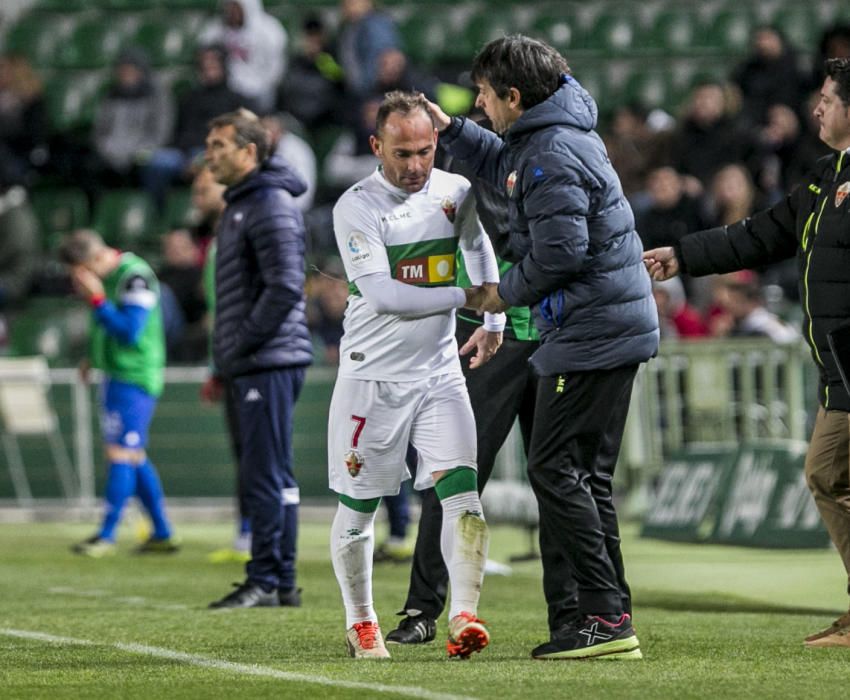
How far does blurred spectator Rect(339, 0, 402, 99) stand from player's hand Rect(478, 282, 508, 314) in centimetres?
1279

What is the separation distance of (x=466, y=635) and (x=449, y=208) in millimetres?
1583

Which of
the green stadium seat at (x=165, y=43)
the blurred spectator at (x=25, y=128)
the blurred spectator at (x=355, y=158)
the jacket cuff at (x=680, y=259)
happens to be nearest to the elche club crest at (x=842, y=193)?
the jacket cuff at (x=680, y=259)

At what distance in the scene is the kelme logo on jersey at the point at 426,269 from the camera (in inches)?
267

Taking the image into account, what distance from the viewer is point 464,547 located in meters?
6.59

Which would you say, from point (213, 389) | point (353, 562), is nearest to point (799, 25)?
point (213, 389)

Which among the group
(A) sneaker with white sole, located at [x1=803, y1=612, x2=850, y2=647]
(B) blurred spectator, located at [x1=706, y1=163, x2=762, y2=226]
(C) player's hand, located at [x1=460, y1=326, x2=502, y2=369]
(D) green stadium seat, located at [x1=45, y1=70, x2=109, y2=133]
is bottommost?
(A) sneaker with white sole, located at [x1=803, y1=612, x2=850, y2=647]

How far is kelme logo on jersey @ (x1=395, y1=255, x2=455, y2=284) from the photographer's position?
679 centimetres

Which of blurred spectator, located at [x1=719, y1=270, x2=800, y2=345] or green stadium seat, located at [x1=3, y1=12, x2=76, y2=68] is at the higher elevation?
green stadium seat, located at [x1=3, y1=12, x2=76, y2=68]

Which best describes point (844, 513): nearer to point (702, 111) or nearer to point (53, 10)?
point (702, 111)

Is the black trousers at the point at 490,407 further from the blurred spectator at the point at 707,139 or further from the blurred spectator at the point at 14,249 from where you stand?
the blurred spectator at the point at 14,249

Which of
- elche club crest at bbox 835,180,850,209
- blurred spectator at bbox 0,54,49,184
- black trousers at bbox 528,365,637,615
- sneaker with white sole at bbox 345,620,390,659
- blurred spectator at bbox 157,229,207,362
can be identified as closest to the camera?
black trousers at bbox 528,365,637,615

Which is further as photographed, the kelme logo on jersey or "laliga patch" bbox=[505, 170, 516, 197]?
the kelme logo on jersey

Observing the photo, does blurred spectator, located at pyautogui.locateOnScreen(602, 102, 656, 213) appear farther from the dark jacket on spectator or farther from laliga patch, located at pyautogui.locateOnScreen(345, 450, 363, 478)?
laliga patch, located at pyautogui.locateOnScreen(345, 450, 363, 478)

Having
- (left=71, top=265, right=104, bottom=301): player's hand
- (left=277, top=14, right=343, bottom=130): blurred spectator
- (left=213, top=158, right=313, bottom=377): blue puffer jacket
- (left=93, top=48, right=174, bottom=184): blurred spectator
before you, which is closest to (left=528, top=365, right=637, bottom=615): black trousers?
(left=213, top=158, right=313, bottom=377): blue puffer jacket
